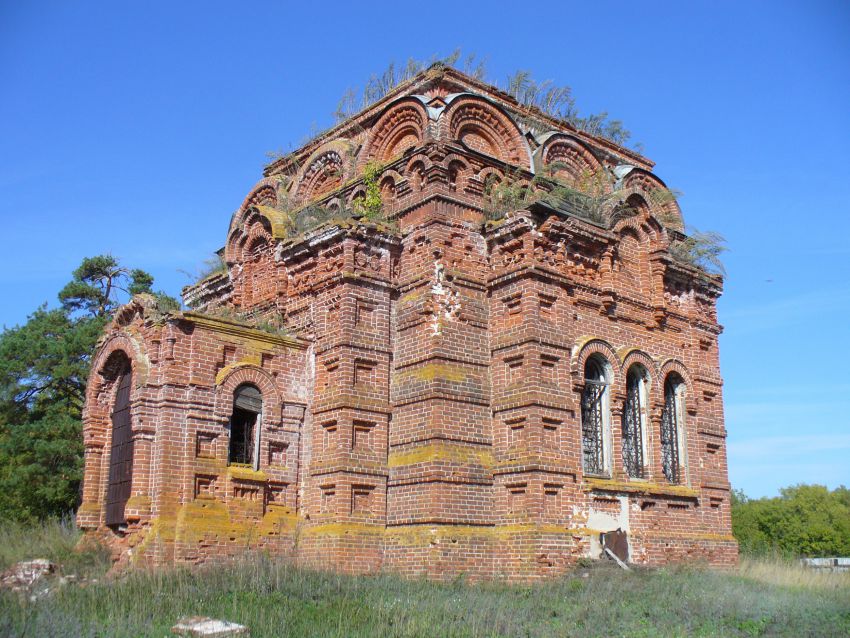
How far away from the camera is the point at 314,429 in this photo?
46.7ft

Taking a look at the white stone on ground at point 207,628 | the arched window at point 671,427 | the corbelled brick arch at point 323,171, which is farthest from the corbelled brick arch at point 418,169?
the white stone on ground at point 207,628

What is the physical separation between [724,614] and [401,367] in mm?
5838

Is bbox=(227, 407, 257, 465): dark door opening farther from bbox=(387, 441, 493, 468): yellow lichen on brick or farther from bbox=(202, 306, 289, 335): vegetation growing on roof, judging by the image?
bbox=(387, 441, 493, 468): yellow lichen on brick

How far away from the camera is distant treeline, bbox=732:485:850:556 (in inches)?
1316

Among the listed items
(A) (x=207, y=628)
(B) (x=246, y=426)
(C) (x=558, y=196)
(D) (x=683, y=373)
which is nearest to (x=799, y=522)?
(D) (x=683, y=373)

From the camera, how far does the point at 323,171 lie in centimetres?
1741

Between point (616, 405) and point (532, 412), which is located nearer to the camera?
point (532, 412)

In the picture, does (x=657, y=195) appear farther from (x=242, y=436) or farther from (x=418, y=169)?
(x=242, y=436)

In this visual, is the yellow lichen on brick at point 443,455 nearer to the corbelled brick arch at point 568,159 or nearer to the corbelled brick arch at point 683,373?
the corbelled brick arch at point 683,373

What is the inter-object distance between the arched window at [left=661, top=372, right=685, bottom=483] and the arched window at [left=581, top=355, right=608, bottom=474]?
4.78 ft

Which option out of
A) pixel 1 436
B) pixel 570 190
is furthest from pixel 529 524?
pixel 1 436

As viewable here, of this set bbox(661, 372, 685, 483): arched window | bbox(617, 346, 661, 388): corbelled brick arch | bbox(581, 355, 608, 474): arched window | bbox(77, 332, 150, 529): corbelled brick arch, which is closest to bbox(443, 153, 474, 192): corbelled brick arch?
bbox(581, 355, 608, 474): arched window

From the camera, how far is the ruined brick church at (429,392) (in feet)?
43.0

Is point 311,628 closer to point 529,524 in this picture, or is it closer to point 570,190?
point 529,524
